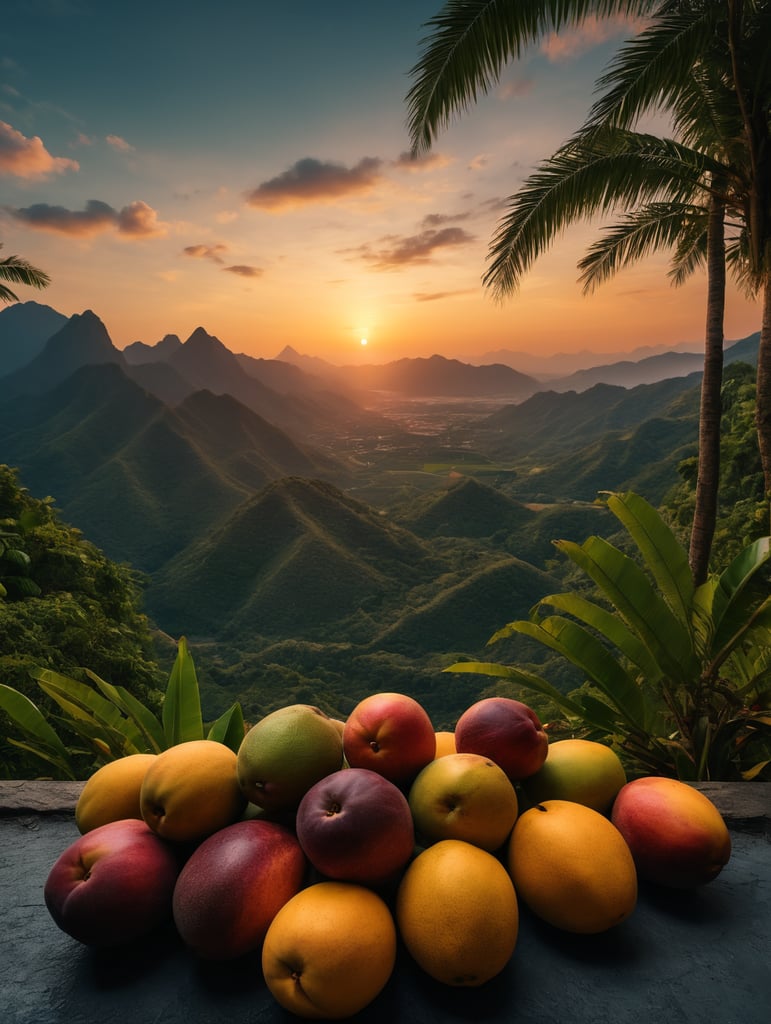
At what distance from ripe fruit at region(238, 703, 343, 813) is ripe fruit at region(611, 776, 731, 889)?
22.1 inches

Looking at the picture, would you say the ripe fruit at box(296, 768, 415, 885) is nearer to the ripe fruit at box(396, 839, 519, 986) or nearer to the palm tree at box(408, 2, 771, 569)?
the ripe fruit at box(396, 839, 519, 986)

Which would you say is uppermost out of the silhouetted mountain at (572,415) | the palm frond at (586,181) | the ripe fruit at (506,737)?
the palm frond at (586,181)

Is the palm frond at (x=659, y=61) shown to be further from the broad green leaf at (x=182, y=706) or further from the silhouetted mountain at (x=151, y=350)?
the silhouetted mountain at (x=151, y=350)

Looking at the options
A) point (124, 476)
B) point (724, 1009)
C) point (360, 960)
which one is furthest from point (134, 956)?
point (124, 476)

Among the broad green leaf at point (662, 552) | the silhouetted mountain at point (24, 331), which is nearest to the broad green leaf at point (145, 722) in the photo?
the broad green leaf at point (662, 552)

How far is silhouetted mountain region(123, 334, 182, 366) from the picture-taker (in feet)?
388

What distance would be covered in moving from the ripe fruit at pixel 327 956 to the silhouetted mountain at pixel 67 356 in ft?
326

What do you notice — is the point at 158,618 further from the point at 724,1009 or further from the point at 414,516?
the point at 724,1009

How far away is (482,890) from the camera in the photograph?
0.88 m

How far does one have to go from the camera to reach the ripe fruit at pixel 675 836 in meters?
1.05

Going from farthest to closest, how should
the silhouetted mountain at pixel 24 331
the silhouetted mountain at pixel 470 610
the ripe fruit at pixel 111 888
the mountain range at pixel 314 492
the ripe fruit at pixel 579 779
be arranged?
the silhouetted mountain at pixel 24 331, the mountain range at pixel 314 492, the silhouetted mountain at pixel 470 610, the ripe fruit at pixel 579 779, the ripe fruit at pixel 111 888

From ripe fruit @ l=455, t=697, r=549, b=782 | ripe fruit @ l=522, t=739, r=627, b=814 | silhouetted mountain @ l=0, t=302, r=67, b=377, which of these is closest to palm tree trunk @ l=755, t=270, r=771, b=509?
ripe fruit @ l=522, t=739, r=627, b=814

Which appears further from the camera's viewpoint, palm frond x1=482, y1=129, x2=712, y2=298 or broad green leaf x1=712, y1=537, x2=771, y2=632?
palm frond x1=482, y1=129, x2=712, y2=298

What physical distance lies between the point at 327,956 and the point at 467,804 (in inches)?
Result: 11.8
